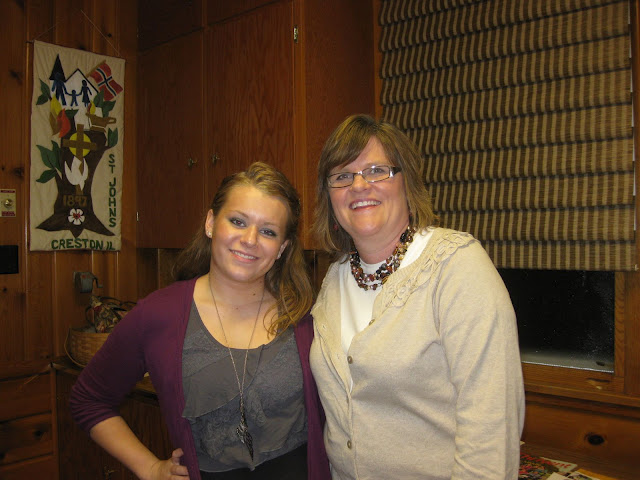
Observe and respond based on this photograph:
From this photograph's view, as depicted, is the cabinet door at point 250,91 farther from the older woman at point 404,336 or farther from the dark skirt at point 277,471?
the dark skirt at point 277,471

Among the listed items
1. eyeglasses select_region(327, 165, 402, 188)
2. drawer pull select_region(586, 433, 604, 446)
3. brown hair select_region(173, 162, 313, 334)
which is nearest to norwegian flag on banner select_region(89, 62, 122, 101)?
brown hair select_region(173, 162, 313, 334)

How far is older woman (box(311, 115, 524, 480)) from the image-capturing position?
1.04 meters

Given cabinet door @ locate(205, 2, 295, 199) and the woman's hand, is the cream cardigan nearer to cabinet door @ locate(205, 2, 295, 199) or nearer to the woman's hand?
the woman's hand

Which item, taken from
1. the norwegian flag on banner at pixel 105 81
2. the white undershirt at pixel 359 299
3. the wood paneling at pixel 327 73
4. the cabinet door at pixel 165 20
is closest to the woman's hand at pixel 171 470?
the white undershirt at pixel 359 299

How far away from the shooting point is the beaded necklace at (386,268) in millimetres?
1298

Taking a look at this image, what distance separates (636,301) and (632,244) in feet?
0.68

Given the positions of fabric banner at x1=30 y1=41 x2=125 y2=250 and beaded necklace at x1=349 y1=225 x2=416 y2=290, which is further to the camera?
fabric banner at x1=30 y1=41 x2=125 y2=250

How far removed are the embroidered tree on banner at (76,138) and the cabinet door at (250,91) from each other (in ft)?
2.38

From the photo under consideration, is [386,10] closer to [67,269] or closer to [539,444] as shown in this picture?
[539,444]

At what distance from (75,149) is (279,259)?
68.0 inches

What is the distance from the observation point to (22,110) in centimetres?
258

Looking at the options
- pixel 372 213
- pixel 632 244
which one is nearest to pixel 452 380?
pixel 372 213

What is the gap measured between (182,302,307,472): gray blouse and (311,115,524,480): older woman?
3.6 inches

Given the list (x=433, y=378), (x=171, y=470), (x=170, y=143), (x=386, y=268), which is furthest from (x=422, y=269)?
(x=170, y=143)
